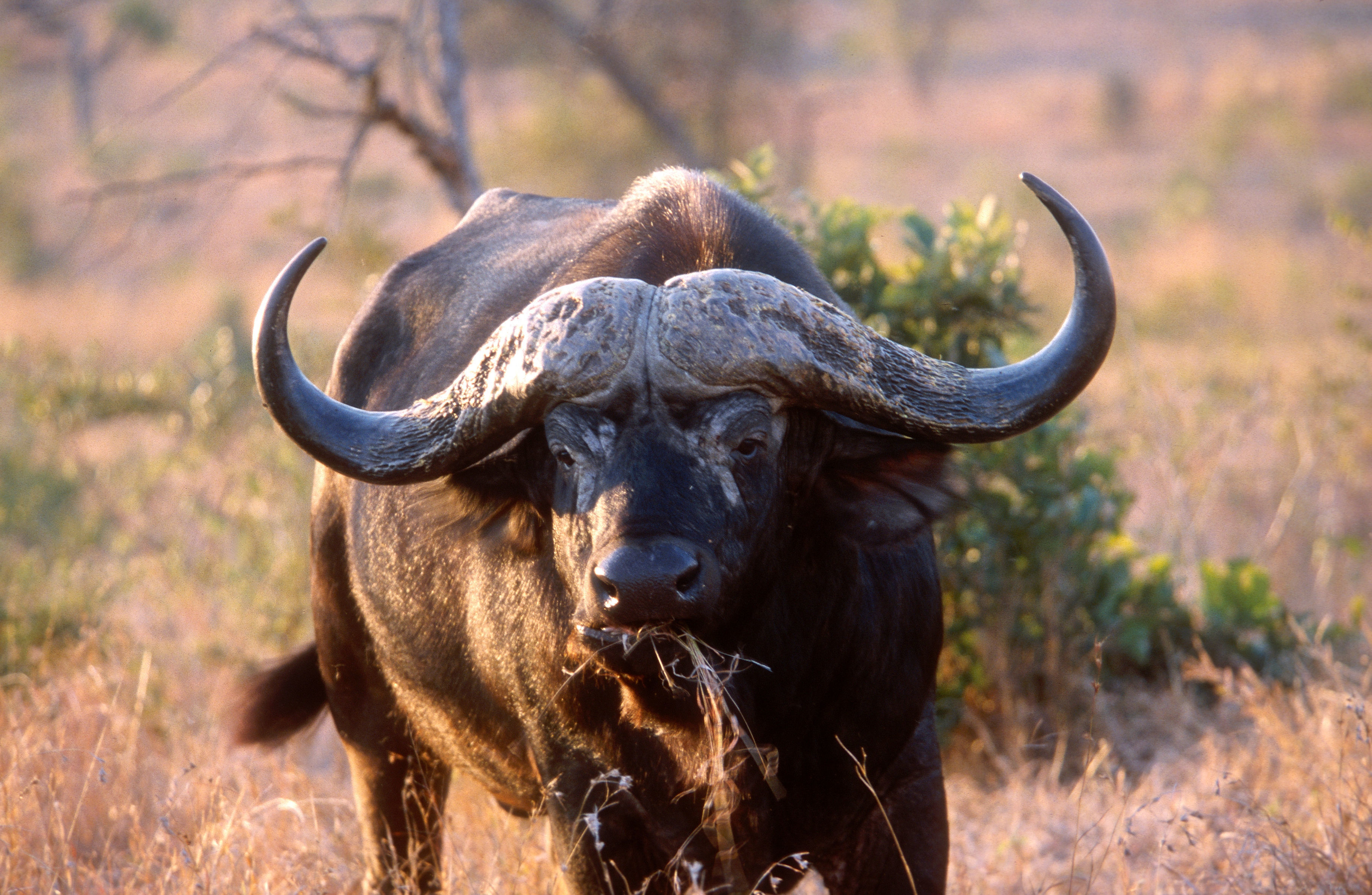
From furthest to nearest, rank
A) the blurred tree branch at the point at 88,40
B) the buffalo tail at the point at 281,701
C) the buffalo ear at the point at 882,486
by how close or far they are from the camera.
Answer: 1. the blurred tree branch at the point at 88,40
2. the buffalo tail at the point at 281,701
3. the buffalo ear at the point at 882,486

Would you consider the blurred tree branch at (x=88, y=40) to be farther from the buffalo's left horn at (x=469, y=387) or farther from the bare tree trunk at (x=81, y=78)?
the buffalo's left horn at (x=469, y=387)

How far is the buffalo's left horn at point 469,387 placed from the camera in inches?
96.2

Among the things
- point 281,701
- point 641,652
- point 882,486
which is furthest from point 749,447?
point 281,701

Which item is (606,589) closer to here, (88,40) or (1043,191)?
(1043,191)

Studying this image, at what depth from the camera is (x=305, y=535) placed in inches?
252

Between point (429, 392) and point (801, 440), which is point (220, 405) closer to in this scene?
point (429, 392)

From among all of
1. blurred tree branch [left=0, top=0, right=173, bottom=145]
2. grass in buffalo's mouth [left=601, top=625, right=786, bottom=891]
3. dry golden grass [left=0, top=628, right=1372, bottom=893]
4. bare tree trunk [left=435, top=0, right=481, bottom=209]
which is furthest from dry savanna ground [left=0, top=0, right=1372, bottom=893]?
blurred tree branch [left=0, top=0, right=173, bottom=145]

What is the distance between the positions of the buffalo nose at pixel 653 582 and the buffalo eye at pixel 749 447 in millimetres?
309

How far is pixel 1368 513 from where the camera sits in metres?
7.89

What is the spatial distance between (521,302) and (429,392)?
0.37 metres

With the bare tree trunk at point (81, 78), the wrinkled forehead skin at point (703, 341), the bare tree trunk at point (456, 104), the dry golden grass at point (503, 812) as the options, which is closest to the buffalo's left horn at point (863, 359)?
the wrinkled forehead skin at point (703, 341)

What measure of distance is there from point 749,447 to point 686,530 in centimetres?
29

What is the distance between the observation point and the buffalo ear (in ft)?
8.64

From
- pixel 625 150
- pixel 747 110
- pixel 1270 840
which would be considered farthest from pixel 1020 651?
pixel 625 150
